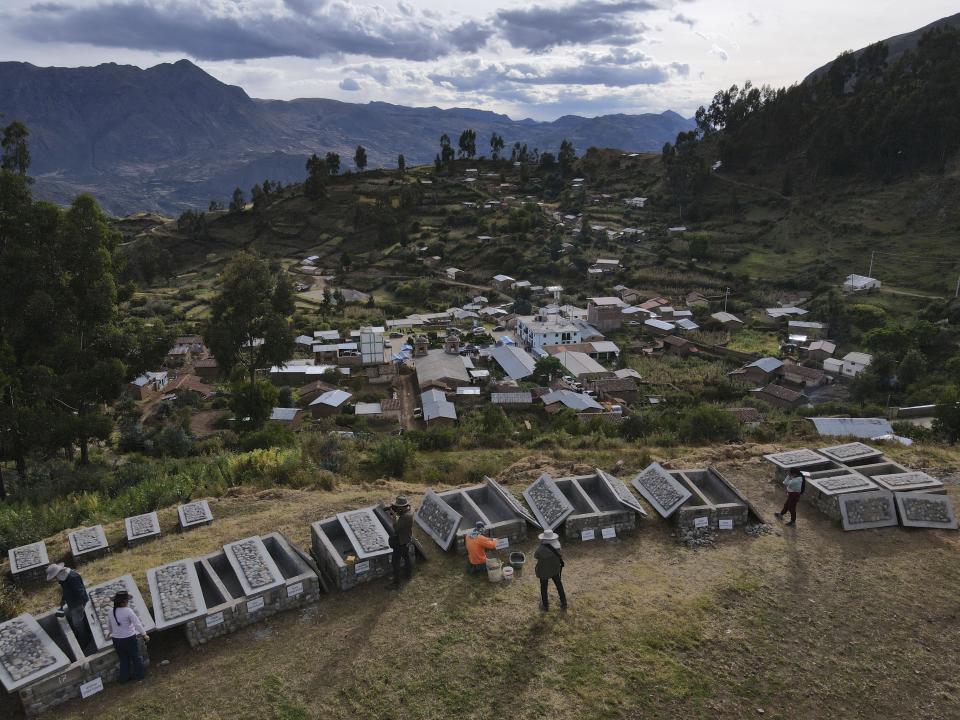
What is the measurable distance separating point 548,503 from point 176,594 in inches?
208

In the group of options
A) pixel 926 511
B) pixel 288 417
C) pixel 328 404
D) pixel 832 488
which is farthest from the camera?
pixel 328 404

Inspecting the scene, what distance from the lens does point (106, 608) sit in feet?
22.8

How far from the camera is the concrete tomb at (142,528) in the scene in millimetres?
9578

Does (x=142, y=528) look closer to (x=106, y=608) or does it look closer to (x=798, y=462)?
(x=106, y=608)

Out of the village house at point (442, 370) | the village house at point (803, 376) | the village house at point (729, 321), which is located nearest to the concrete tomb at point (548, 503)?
the village house at point (442, 370)

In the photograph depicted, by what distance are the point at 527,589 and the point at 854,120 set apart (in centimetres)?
6941

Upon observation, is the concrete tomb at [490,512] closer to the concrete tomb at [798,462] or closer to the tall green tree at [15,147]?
the concrete tomb at [798,462]

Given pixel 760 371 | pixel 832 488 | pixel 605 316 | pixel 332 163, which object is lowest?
pixel 760 371

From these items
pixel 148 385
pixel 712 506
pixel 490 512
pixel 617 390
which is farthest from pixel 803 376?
pixel 148 385

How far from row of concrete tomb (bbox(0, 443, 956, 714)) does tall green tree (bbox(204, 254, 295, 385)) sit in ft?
33.5

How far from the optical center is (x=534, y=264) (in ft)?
200

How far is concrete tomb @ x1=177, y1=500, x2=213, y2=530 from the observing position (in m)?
10.1

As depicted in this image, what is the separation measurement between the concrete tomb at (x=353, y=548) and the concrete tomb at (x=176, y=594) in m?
1.61

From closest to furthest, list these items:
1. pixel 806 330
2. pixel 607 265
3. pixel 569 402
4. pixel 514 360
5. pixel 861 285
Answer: pixel 569 402, pixel 514 360, pixel 806 330, pixel 861 285, pixel 607 265
